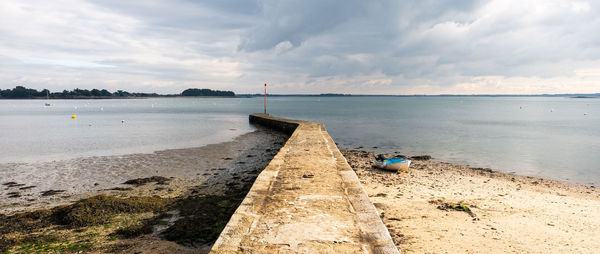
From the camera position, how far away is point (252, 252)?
11.3ft

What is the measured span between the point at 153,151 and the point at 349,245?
14814 millimetres

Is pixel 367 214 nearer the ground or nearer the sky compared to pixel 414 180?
nearer the sky

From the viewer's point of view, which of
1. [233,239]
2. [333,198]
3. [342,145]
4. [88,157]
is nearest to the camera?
[233,239]

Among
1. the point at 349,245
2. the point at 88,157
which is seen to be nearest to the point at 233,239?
the point at 349,245

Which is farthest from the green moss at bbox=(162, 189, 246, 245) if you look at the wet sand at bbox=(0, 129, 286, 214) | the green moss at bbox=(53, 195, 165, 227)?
the wet sand at bbox=(0, 129, 286, 214)

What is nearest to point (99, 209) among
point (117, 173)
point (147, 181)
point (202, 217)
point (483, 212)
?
point (202, 217)

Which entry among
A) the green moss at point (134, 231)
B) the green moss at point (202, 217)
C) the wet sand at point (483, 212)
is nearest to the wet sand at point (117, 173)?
the green moss at point (202, 217)

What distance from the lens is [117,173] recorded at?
11.1 meters

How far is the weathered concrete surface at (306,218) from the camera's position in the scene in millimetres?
3611

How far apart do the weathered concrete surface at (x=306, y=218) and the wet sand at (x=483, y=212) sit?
1030mm

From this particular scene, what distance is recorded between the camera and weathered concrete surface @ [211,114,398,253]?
3.61m

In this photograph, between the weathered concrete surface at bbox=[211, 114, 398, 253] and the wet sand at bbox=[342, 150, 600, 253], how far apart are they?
3.38 feet

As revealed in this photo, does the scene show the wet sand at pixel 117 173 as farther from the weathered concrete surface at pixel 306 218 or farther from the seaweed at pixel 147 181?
the weathered concrete surface at pixel 306 218

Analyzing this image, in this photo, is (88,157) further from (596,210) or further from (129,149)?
(596,210)
